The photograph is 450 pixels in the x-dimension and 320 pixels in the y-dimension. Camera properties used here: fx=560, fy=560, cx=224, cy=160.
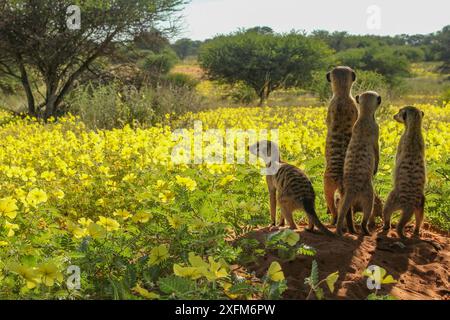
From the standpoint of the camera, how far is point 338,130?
477 cm

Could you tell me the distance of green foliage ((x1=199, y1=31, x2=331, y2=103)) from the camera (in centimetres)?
3406

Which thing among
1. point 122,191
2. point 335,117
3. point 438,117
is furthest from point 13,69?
point 335,117

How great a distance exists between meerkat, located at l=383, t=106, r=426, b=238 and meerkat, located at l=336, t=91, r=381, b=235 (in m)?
0.19

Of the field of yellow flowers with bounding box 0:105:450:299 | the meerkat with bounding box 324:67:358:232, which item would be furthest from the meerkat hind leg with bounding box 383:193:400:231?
the field of yellow flowers with bounding box 0:105:450:299

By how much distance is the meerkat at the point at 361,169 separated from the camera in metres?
4.23

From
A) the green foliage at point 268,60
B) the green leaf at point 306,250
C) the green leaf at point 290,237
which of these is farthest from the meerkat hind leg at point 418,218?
the green foliage at point 268,60

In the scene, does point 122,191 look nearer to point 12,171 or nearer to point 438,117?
point 12,171

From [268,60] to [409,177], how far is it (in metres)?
30.1

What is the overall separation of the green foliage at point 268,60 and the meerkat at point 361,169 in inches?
1143

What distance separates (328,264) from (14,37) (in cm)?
1845

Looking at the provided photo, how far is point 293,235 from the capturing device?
3461 millimetres

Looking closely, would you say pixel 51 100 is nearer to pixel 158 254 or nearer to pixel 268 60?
pixel 268 60

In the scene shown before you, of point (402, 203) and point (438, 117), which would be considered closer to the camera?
point (402, 203)
